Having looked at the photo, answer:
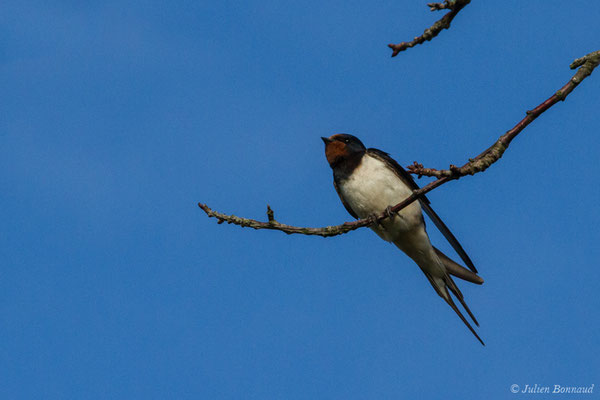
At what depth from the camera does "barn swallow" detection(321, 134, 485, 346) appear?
6.73m

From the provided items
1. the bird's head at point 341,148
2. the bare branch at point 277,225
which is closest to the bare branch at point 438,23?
the bare branch at point 277,225

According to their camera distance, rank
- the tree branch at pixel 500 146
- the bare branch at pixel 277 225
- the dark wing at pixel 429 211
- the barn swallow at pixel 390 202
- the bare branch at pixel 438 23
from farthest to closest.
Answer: the barn swallow at pixel 390 202 < the dark wing at pixel 429 211 < the bare branch at pixel 277 225 < the tree branch at pixel 500 146 < the bare branch at pixel 438 23

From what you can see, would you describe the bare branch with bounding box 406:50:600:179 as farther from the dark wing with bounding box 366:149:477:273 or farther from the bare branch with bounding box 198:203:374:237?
the dark wing with bounding box 366:149:477:273

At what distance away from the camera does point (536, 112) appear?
319cm

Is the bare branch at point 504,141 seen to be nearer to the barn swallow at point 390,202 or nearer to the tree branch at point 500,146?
the tree branch at point 500,146

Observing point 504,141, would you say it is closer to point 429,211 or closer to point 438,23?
point 438,23

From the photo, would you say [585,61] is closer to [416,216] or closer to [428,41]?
[428,41]

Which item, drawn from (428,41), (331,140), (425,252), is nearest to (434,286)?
(425,252)

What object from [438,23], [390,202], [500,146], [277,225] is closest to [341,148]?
[390,202]

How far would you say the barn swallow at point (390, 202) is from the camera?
6727mm

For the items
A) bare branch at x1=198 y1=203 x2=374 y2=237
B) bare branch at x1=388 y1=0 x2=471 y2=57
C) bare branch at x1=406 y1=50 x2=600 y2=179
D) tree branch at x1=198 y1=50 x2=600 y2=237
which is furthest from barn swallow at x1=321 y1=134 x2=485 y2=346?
bare branch at x1=388 y1=0 x2=471 y2=57

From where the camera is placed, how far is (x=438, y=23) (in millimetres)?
3123

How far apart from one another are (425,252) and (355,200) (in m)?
1.06

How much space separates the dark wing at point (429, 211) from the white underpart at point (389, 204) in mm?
76
